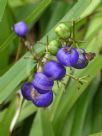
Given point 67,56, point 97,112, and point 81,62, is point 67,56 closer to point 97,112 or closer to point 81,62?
point 81,62

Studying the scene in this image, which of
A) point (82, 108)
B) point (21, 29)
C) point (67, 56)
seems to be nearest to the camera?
point (67, 56)

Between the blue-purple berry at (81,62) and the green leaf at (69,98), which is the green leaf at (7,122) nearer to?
the green leaf at (69,98)

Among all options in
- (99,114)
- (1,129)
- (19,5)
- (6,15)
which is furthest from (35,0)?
(1,129)

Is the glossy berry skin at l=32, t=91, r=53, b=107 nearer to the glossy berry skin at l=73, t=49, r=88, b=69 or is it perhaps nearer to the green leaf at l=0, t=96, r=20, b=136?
the glossy berry skin at l=73, t=49, r=88, b=69

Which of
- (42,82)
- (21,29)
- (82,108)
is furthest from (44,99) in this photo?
(82,108)

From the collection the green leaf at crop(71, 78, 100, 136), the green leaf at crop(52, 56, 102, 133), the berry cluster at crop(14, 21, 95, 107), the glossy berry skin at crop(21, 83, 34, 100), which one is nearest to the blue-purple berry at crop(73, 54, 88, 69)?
the berry cluster at crop(14, 21, 95, 107)

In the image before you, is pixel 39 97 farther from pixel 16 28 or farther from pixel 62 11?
pixel 62 11

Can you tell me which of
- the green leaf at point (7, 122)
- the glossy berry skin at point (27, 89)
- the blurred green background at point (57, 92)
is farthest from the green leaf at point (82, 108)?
the glossy berry skin at point (27, 89)
